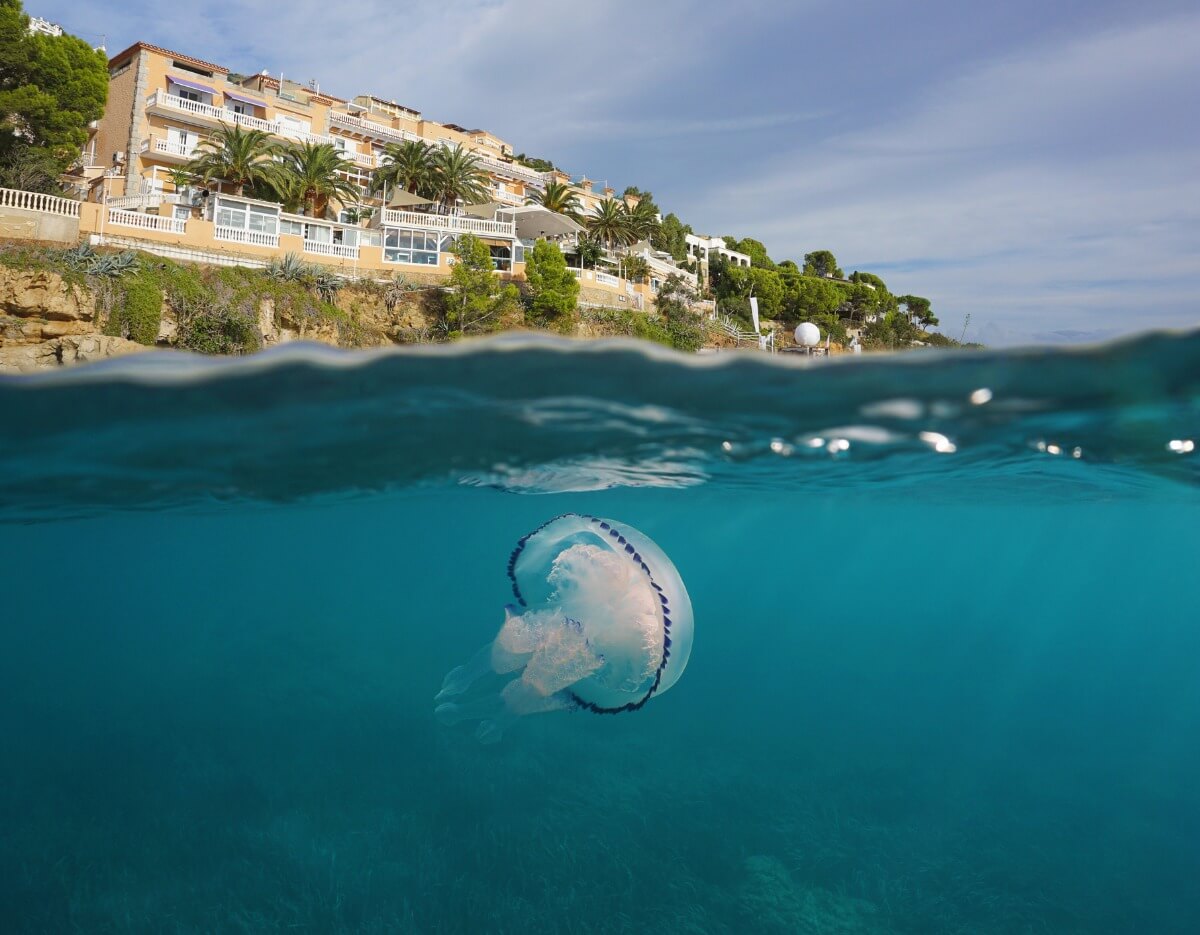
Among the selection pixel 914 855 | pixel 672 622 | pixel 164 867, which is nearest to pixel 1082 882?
pixel 914 855

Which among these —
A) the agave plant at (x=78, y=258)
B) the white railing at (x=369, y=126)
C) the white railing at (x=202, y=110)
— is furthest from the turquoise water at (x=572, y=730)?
the white railing at (x=369, y=126)

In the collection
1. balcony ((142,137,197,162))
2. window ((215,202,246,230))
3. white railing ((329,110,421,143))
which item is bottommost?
window ((215,202,246,230))

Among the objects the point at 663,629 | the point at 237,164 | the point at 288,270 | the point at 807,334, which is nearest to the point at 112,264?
the point at 288,270

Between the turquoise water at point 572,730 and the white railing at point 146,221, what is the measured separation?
963 cm

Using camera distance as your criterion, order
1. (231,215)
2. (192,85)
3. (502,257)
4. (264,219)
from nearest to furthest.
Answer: (231,215) < (264,219) < (502,257) < (192,85)

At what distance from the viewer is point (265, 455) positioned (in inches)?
500

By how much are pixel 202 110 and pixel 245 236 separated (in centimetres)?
1612

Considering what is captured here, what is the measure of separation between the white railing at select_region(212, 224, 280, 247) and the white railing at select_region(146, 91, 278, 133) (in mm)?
14654

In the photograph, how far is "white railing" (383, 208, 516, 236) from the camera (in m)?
34.2

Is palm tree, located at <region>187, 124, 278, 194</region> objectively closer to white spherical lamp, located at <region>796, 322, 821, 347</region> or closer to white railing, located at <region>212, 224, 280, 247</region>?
white railing, located at <region>212, 224, 280, 247</region>

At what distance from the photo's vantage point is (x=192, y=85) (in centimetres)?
3928

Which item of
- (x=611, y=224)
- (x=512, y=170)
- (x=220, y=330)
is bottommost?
(x=220, y=330)

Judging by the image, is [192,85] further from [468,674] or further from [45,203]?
[468,674]

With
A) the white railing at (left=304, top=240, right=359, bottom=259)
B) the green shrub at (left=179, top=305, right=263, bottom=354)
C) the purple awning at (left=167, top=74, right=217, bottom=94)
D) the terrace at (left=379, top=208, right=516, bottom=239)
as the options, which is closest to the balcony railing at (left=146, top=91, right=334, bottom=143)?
the purple awning at (left=167, top=74, right=217, bottom=94)
